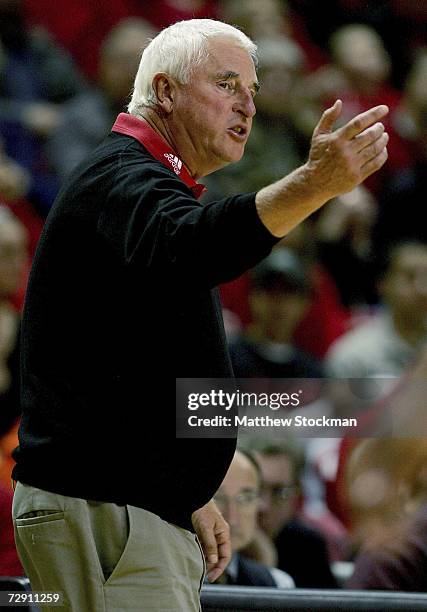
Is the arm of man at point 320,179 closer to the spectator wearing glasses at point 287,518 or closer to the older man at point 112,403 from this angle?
the older man at point 112,403

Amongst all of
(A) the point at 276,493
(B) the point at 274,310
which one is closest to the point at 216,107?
(A) the point at 276,493

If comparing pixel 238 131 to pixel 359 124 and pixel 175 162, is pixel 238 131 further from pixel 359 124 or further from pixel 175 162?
pixel 359 124

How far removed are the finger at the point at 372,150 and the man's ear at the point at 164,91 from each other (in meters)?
0.52

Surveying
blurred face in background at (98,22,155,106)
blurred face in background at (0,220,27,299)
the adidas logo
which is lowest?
the adidas logo

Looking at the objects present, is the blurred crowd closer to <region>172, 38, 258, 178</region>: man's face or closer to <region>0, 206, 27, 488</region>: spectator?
<region>0, 206, 27, 488</region>: spectator

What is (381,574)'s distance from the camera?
9.18 ft

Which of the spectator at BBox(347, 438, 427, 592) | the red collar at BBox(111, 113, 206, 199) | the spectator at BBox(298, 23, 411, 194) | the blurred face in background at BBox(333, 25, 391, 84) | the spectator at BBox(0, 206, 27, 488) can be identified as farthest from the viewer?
the blurred face in background at BBox(333, 25, 391, 84)

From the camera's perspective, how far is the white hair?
2066mm

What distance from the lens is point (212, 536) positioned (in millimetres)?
2143

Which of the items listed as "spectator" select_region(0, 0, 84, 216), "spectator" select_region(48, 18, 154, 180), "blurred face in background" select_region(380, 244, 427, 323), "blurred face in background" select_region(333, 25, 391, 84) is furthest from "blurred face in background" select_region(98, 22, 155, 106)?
"blurred face in background" select_region(380, 244, 427, 323)

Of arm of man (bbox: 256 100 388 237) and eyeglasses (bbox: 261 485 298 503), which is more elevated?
arm of man (bbox: 256 100 388 237)

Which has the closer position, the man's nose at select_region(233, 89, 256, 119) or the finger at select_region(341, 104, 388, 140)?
the finger at select_region(341, 104, 388, 140)

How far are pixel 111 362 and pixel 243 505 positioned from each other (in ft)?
5.24

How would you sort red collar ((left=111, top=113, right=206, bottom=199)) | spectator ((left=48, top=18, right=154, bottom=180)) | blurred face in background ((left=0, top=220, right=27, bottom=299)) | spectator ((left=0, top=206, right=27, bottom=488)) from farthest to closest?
spectator ((left=48, top=18, right=154, bottom=180)) → blurred face in background ((left=0, top=220, right=27, bottom=299)) → spectator ((left=0, top=206, right=27, bottom=488)) → red collar ((left=111, top=113, right=206, bottom=199))
